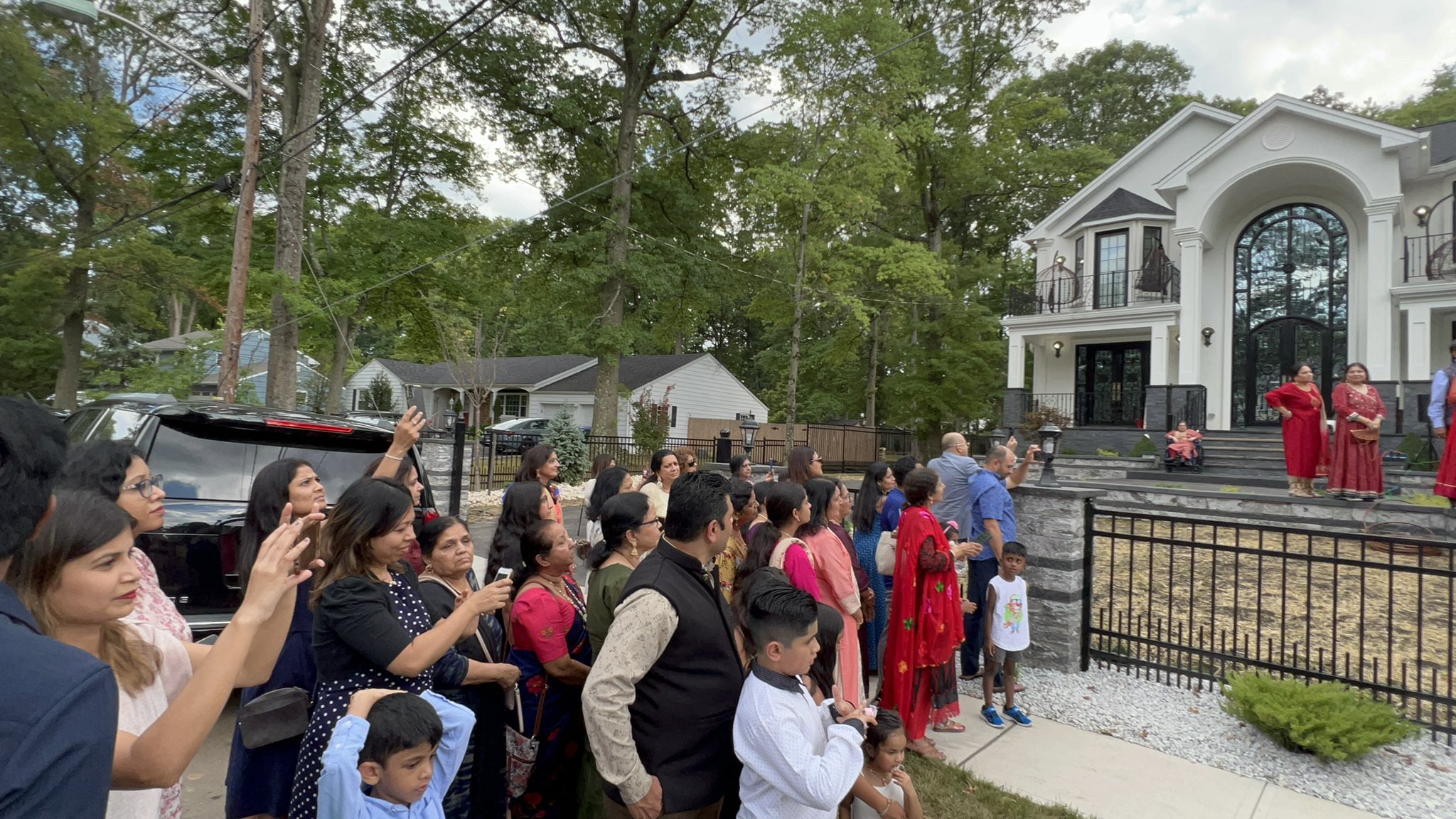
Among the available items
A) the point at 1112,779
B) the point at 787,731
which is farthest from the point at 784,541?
the point at 1112,779

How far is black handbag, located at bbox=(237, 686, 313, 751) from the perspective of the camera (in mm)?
2324

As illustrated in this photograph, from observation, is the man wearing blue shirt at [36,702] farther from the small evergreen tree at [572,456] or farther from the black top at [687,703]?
the small evergreen tree at [572,456]

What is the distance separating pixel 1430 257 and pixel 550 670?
19992 millimetres

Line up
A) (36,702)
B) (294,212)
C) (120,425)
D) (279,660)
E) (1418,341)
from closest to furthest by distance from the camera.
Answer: (36,702)
(279,660)
(120,425)
(294,212)
(1418,341)

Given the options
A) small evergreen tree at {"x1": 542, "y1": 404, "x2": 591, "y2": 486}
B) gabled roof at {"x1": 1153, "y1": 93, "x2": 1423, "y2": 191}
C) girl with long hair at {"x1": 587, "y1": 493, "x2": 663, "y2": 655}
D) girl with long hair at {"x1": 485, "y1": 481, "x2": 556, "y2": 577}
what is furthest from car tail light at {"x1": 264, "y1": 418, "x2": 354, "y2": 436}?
gabled roof at {"x1": 1153, "y1": 93, "x2": 1423, "y2": 191}

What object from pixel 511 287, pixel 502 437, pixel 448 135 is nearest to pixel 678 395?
pixel 502 437

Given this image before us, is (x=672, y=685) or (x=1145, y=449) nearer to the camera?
(x=672, y=685)

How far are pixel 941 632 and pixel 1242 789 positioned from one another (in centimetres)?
183

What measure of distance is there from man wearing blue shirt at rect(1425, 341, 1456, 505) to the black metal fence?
850mm

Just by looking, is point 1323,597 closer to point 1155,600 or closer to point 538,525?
point 1155,600

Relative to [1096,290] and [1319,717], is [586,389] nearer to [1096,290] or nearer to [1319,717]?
[1096,290]

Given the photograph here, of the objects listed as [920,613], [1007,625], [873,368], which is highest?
[873,368]

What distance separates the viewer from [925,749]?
428cm

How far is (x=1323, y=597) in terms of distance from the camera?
22.5ft
